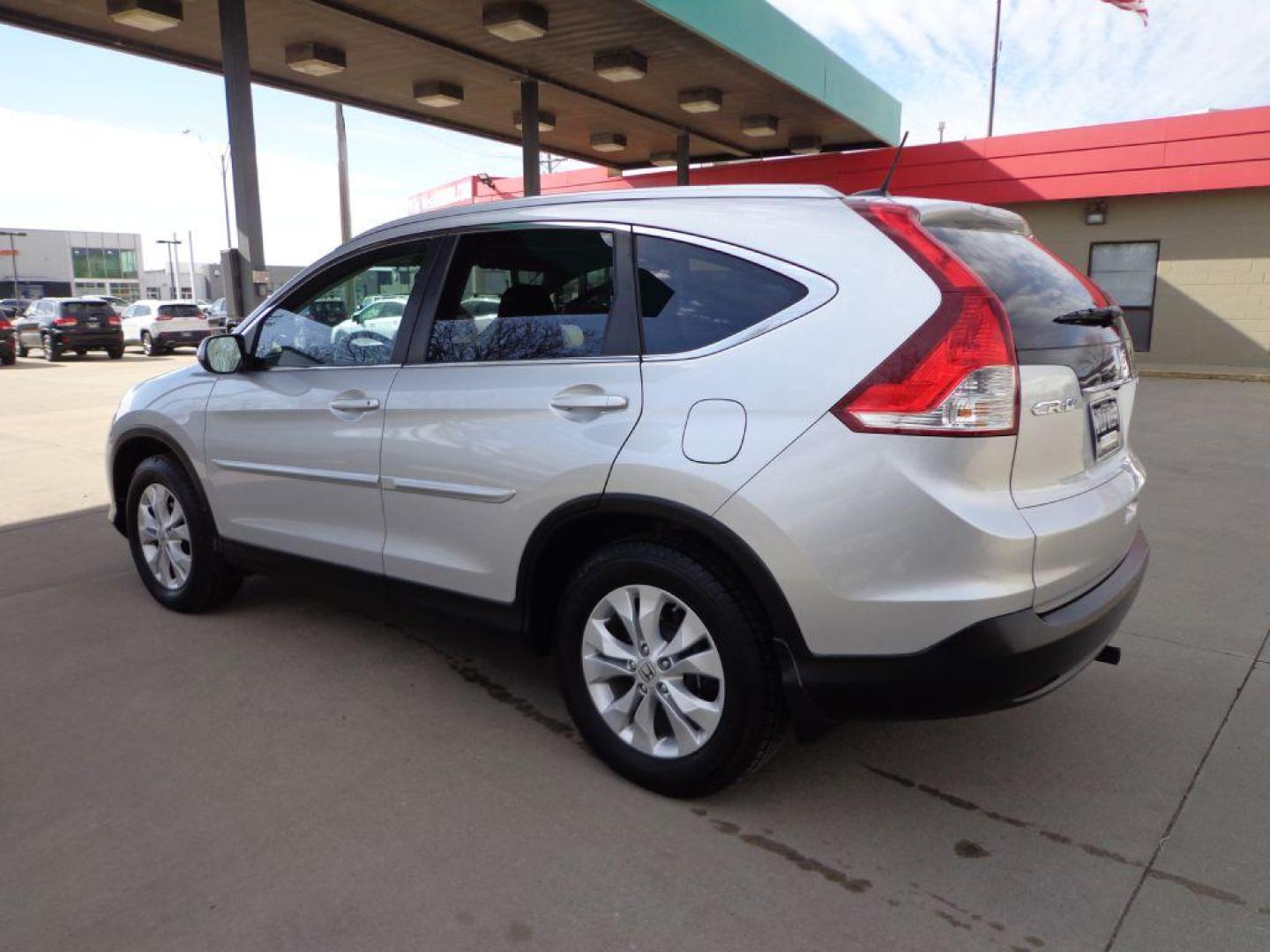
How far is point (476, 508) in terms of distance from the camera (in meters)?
3.17

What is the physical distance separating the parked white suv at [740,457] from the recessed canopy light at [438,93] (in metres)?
12.0

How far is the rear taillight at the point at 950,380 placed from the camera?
2350 mm

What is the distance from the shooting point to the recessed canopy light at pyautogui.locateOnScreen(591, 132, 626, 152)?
18.8 m

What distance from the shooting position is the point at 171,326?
26.5 meters

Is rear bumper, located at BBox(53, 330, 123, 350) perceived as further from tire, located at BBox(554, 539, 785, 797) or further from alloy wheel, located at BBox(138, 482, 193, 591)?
tire, located at BBox(554, 539, 785, 797)

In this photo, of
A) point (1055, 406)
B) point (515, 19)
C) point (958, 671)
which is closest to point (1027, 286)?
point (1055, 406)

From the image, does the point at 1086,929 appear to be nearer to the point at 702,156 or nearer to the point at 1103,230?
the point at 1103,230

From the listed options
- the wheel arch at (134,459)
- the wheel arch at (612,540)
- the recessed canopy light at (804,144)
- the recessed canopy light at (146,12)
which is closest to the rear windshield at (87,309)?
the recessed canopy light at (146,12)

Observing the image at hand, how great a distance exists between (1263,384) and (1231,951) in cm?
1618

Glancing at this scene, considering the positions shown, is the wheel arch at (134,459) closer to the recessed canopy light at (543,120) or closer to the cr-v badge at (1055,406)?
the cr-v badge at (1055,406)

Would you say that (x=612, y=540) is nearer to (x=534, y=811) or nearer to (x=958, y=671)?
(x=534, y=811)

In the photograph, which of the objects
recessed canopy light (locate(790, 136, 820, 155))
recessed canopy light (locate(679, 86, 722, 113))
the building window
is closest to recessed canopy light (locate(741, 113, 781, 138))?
recessed canopy light (locate(790, 136, 820, 155))

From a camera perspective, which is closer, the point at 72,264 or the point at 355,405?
the point at 355,405

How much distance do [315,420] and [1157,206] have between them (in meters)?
18.3
